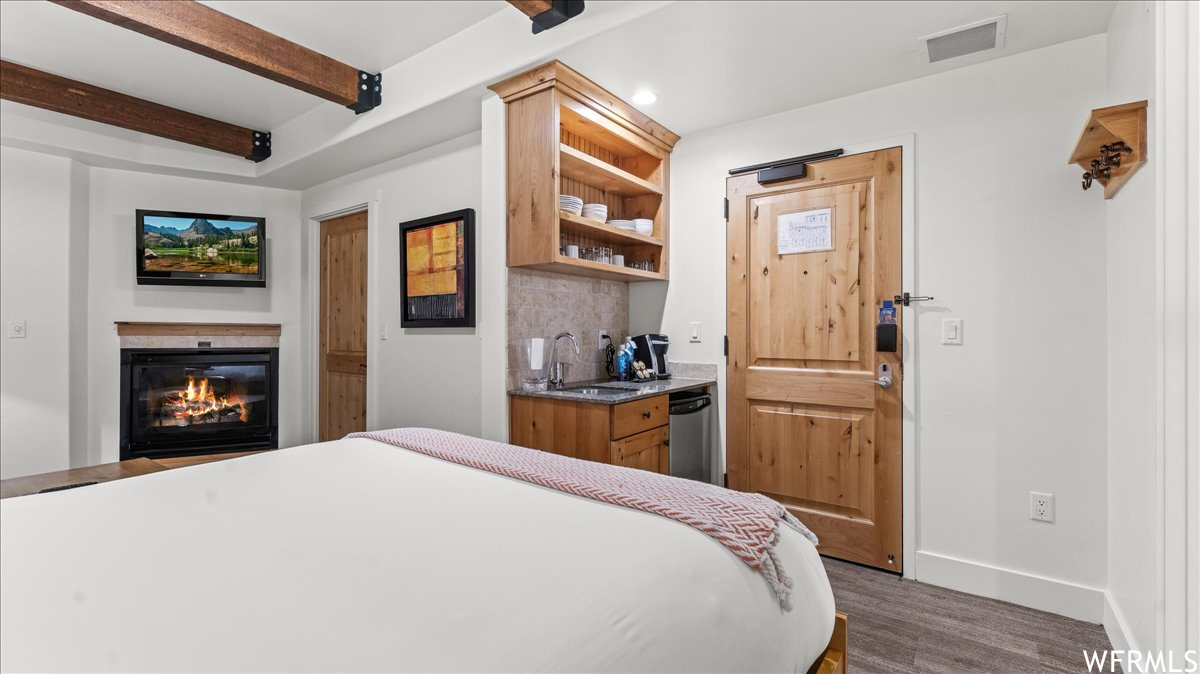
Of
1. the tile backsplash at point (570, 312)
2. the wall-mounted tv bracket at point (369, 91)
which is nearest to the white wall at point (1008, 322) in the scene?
the tile backsplash at point (570, 312)

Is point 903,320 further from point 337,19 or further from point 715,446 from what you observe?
point 337,19

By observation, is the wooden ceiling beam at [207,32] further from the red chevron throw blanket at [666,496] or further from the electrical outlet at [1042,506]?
the electrical outlet at [1042,506]

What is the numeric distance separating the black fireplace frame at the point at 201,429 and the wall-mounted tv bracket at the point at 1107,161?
83.6 inches

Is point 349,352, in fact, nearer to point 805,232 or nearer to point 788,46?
point 805,232

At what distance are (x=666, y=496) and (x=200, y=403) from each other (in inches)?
26.8

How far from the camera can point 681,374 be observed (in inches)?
117

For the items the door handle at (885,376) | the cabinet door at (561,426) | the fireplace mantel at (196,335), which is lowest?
the cabinet door at (561,426)

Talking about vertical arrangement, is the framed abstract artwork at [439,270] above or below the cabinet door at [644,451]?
above

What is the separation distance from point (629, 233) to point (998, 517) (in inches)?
80.4

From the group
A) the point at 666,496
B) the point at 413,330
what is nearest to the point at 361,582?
the point at 666,496

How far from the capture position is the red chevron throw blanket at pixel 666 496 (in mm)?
806

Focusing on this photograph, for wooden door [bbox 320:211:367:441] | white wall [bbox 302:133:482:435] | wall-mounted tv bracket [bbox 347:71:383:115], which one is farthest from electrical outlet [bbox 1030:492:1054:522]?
wooden door [bbox 320:211:367:441]

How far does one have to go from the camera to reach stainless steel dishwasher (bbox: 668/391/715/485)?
2.53 metres

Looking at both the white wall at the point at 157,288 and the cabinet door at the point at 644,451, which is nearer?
the white wall at the point at 157,288
